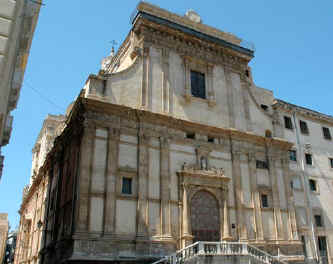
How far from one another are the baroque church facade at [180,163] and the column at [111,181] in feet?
0.20

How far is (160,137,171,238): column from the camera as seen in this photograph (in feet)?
70.3

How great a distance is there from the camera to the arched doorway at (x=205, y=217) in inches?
895

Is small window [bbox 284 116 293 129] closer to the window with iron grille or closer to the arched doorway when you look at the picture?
the window with iron grille

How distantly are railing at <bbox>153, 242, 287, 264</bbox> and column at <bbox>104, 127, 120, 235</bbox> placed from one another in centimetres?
344

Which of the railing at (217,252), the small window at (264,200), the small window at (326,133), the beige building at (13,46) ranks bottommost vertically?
the railing at (217,252)

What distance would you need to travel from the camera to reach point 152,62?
25.8 m

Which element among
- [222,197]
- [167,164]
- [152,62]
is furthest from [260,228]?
[152,62]

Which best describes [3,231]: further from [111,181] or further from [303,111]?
[303,111]

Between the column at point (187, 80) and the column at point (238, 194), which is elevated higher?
the column at point (187, 80)

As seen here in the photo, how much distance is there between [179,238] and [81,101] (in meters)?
10.2

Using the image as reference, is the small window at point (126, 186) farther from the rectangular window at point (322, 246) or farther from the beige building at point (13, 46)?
the rectangular window at point (322, 246)

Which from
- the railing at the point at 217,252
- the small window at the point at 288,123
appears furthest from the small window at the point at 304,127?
the railing at the point at 217,252

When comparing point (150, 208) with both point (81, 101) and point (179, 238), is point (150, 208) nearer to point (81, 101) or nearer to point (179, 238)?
point (179, 238)

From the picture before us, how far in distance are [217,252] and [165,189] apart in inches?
192
